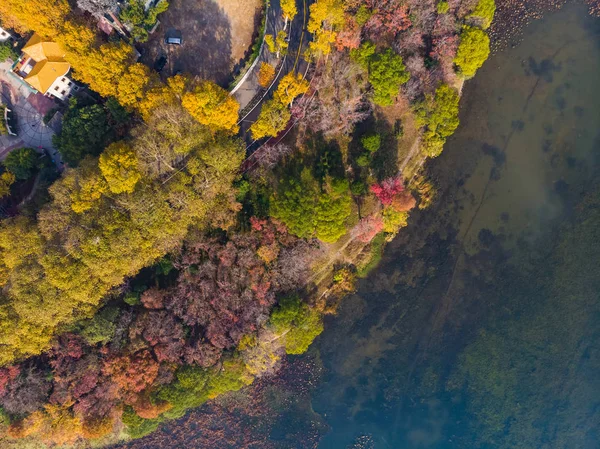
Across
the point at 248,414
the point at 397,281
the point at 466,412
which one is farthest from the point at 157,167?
the point at 466,412

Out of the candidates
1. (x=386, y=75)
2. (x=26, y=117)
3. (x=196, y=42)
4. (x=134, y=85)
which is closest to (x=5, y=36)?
(x=26, y=117)

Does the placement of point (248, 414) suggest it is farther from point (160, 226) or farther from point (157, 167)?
point (157, 167)

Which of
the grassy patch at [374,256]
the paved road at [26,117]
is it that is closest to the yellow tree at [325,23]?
the grassy patch at [374,256]

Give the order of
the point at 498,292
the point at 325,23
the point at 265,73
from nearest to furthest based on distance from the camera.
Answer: the point at 265,73 → the point at 325,23 → the point at 498,292

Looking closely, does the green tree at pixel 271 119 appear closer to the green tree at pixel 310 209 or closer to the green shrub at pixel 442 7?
the green tree at pixel 310 209

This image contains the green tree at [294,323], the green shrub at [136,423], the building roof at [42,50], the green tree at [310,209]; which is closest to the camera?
the building roof at [42,50]

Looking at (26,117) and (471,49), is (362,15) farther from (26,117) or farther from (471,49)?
(26,117)

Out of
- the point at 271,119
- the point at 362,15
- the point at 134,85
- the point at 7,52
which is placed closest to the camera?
the point at 134,85
